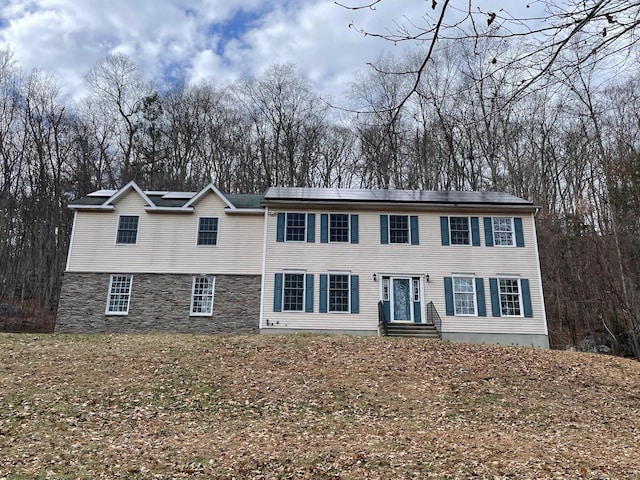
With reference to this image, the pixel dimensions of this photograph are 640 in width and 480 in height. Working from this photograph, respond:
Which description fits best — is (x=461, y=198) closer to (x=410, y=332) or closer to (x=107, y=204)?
(x=410, y=332)

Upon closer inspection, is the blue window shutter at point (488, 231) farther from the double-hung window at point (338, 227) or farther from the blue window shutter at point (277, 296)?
the blue window shutter at point (277, 296)

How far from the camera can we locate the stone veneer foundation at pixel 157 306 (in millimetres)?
17812

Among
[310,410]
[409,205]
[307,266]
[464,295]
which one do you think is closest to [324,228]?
[307,266]

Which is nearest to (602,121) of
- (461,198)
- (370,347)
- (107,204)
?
(461,198)

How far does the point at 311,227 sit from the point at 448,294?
6.10m

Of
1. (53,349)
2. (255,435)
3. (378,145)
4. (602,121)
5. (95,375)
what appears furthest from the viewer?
(602,121)

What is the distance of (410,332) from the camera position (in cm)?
1692

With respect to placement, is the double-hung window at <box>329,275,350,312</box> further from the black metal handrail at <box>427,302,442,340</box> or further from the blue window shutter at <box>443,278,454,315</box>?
the blue window shutter at <box>443,278,454,315</box>

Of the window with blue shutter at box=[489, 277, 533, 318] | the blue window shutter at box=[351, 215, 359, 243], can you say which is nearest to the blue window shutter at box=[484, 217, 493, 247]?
the window with blue shutter at box=[489, 277, 533, 318]

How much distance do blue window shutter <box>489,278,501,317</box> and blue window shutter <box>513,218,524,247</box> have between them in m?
1.93

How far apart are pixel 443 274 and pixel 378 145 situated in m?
15.1

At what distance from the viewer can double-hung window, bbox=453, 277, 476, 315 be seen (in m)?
17.6

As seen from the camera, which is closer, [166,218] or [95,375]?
[95,375]

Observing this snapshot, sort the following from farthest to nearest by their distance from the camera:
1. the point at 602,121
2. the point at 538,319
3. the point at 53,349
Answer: the point at 538,319 → the point at 602,121 → the point at 53,349
